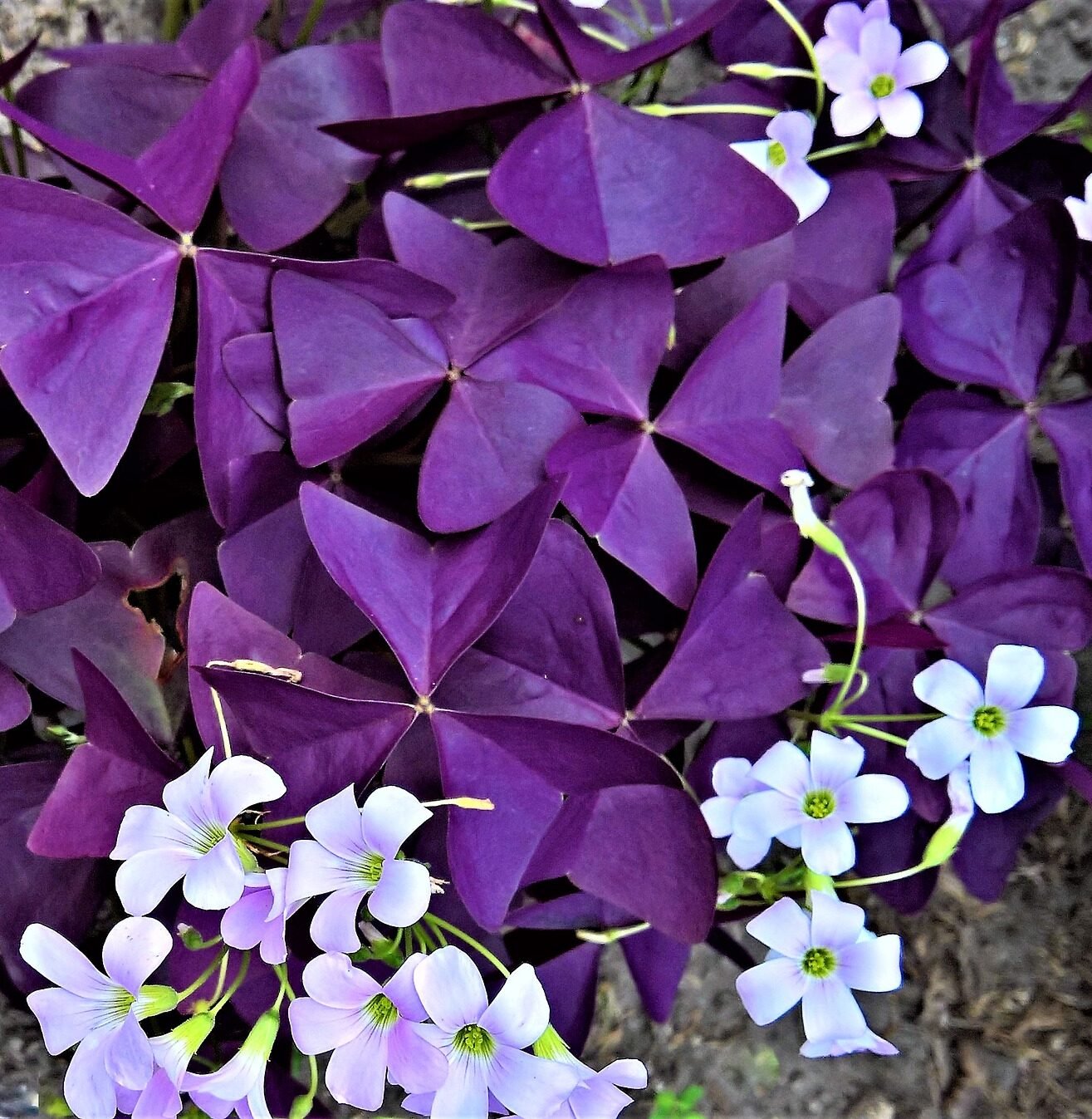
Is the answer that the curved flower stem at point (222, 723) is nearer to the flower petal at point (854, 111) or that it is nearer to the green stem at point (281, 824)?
the green stem at point (281, 824)

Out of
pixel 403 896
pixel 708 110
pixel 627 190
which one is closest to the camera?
pixel 403 896

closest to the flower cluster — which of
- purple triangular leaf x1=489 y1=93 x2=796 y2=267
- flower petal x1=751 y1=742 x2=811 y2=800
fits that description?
flower petal x1=751 y1=742 x2=811 y2=800

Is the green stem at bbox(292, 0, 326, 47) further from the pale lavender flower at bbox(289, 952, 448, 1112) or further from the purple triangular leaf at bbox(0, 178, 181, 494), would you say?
the pale lavender flower at bbox(289, 952, 448, 1112)

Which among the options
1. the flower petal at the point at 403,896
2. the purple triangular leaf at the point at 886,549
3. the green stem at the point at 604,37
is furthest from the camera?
the green stem at the point at 604,37

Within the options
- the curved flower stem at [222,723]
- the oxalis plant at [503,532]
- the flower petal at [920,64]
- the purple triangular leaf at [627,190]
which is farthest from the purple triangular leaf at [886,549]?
the curved flower stem at [222,723]

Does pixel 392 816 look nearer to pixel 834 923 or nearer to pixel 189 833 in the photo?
pixel 189 833

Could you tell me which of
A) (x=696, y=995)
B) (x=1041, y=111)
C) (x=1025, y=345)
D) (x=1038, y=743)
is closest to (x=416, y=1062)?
(x=1038, y=743)

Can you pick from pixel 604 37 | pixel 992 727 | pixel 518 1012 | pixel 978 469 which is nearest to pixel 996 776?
pixel 992 727
